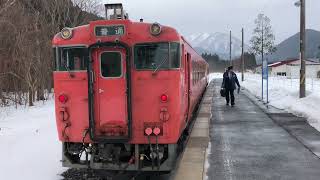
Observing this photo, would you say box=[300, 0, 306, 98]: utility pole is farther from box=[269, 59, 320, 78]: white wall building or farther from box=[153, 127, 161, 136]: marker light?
box=[269, 59, 320, 78]: white wall building

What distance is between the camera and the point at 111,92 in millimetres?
7816

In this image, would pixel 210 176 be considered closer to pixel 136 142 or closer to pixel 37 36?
pixel 136 142

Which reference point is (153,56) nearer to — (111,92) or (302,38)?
(111,92)

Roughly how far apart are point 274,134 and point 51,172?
6722 mm

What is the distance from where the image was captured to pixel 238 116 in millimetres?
17719

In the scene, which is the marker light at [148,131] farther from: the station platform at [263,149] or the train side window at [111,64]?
the station platform at [263,149]

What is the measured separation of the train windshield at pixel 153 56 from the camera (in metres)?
7.73

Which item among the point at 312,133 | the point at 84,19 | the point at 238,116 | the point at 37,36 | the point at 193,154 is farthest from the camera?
the point at 84,19

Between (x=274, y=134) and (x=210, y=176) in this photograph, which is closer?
(x=210, y=176)

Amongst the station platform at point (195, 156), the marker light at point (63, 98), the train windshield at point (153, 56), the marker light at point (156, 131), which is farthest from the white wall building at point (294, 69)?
the marker light at point (63, 98)

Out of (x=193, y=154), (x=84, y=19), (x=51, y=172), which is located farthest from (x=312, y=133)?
(x=84, y=19)

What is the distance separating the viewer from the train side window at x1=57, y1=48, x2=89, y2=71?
315 inches

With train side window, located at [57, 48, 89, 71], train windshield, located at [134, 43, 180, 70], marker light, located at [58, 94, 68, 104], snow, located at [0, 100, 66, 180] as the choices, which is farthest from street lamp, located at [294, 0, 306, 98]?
marker light, located at [58, 94, 68, 104]

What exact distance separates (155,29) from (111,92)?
125 cm
